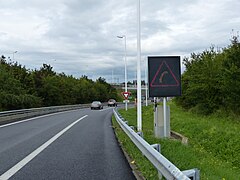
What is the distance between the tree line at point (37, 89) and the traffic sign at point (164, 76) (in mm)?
33840

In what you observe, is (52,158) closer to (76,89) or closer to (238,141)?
(238,141)

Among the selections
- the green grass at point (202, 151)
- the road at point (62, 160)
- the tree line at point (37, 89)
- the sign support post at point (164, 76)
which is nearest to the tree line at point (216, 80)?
the green grass at point (202, 151)

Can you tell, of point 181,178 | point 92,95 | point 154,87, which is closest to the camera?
point 181,178

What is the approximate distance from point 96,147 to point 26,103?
127 feet

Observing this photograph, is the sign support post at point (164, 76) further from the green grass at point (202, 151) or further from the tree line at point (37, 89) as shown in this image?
the tree line at point (37, 89)

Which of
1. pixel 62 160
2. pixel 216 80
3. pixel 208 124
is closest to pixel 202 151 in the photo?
pixel 62 160

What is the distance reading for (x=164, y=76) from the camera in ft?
43.6

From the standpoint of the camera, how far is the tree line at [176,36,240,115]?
22422mm

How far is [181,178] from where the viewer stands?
14.6 ft

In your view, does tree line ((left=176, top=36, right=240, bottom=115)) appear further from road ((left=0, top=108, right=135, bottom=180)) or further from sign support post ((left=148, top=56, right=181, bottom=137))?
road ((left=0, top=108, right=135, bottom=180))

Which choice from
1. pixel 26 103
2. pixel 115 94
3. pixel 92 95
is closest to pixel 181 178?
pixel 26 103

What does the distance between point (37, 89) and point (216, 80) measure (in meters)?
43.8

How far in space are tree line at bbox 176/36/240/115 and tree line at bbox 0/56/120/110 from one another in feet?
82.0

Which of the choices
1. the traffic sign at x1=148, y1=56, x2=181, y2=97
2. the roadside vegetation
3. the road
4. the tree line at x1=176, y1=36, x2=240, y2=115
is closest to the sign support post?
the traffic sign at x1=148, y1=56, x2=181, y2=97
